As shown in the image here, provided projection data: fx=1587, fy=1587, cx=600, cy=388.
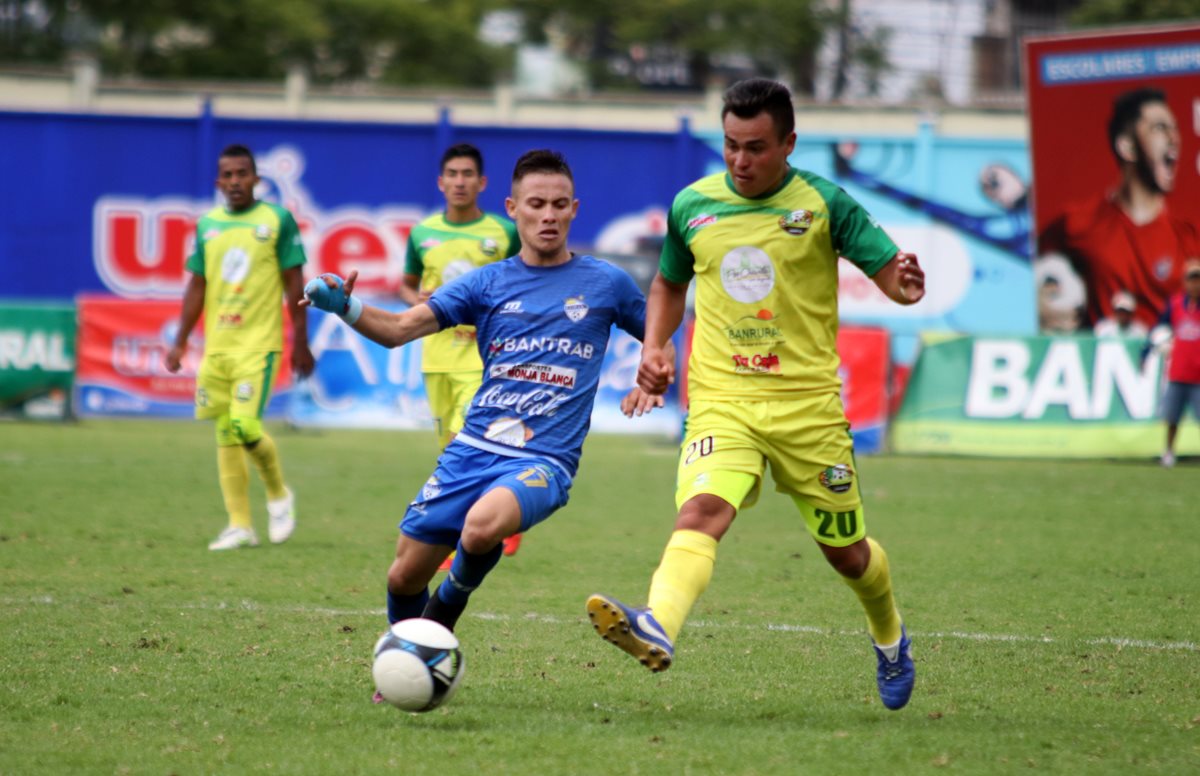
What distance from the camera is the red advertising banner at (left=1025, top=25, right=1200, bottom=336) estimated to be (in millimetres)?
20344

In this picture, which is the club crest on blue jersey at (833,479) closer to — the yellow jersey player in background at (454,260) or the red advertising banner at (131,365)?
the yellow jersey player in background at (454,260)

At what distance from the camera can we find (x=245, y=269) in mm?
10211

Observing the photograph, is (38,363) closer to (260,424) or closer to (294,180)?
(294,180)

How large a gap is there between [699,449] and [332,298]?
55.3 inches

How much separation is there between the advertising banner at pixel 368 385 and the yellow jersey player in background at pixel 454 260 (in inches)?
385

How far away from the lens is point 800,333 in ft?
19.0

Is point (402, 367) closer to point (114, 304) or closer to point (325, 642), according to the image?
point (114, 304)

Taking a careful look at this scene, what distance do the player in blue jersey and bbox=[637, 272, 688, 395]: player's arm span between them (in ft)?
0.66

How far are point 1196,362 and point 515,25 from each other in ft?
141

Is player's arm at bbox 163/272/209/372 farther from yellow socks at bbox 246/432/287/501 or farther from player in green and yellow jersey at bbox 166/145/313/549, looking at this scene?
yellow socks at bbox 246/432/287/501

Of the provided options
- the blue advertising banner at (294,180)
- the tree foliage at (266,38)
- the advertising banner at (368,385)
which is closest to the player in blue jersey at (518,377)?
the advertising banner at (368,385)

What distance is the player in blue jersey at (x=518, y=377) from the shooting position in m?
5.87

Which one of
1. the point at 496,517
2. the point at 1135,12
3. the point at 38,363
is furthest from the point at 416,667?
the point at 1135,12

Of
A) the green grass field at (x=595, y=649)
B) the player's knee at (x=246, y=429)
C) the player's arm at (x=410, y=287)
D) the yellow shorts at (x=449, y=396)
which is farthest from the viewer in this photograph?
the player's knee at (x=246, y=429)
